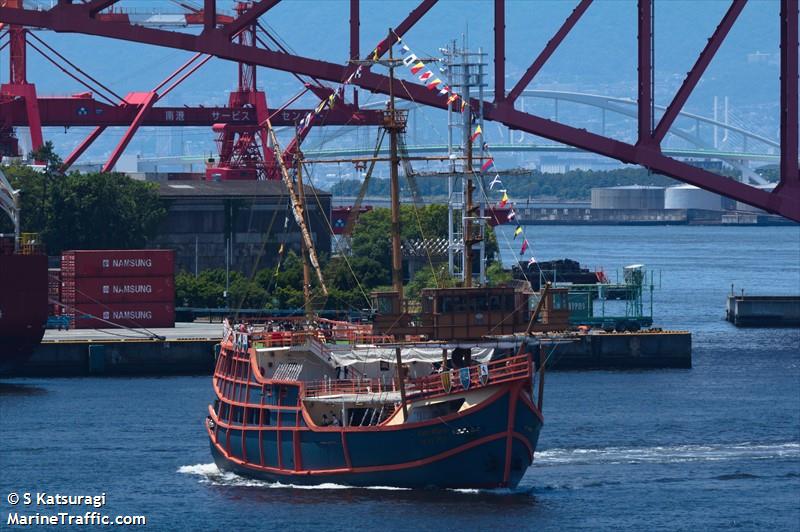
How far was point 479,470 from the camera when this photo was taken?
5094 centimetres

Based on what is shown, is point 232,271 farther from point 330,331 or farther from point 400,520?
point 400,520

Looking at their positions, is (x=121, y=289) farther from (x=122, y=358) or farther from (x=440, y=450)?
(x=440, y=450)

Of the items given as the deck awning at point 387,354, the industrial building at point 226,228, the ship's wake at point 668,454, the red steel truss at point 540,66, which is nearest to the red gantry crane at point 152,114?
the industrial building at point 226,228

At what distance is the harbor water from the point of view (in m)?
49.1

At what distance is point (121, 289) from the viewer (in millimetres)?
89438

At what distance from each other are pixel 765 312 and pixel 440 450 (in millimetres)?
61047

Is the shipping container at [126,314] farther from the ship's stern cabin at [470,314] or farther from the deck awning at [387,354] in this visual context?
the ship's stern cabin at [470,314]

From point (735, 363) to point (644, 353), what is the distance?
142 inches

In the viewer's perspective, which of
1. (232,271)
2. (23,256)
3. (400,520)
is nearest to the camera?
(400,520)

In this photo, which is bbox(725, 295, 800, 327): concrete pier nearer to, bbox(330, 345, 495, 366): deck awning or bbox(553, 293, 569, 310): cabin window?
bbox(330, 345, 495, 366): deck awning

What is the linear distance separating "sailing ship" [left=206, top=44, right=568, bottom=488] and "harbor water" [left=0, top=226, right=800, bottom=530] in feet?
1.76

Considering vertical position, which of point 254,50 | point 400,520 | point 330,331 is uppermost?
point 254,50

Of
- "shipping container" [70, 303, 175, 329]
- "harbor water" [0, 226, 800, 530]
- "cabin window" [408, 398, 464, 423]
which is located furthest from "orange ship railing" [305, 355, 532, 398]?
"shipping container" [70, 303, 175, 329]

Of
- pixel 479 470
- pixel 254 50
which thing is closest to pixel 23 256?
pixel 254 50
